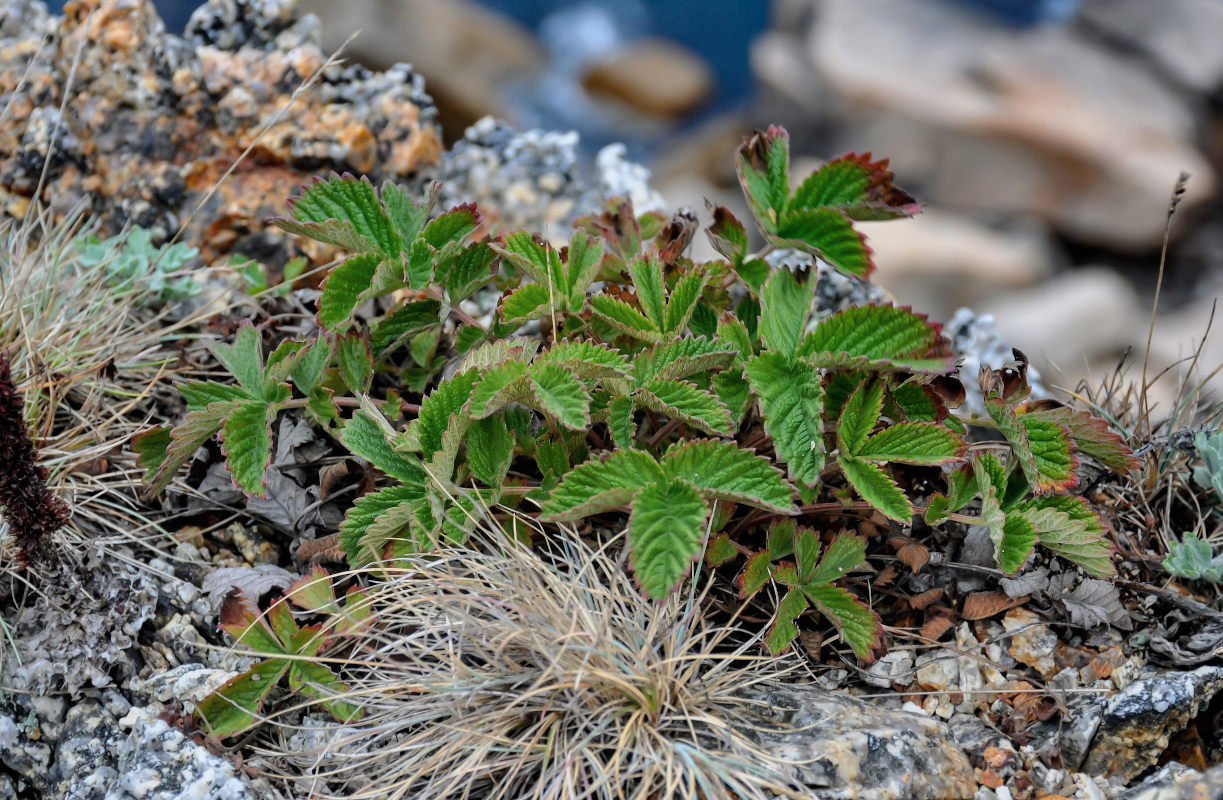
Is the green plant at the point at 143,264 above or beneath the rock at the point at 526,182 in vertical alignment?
beneath

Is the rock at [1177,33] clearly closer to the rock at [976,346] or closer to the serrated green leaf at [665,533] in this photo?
the rock at [976,346]

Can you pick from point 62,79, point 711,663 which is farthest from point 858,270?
point 62,79

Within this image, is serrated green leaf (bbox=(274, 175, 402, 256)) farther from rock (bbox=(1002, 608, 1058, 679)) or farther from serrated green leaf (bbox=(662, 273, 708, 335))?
rock (bbox=(1002, 608, 1058, 679))

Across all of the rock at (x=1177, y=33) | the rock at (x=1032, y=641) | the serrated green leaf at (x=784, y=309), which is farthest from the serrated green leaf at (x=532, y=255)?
the rock at (x=1177, y=33)

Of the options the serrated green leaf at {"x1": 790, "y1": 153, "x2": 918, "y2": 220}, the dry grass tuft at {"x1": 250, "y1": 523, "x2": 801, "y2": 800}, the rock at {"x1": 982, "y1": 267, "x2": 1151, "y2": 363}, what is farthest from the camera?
the rock at {"x1": 982, "y1": 267, "x2": 1151, "y2": 363}

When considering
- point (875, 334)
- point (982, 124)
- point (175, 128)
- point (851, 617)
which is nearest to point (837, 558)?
point (851, 617)

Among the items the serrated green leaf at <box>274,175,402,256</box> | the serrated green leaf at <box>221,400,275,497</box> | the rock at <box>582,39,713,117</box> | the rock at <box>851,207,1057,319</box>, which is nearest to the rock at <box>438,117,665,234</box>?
the serrated green leaf at <box>274,175,402,256</box>

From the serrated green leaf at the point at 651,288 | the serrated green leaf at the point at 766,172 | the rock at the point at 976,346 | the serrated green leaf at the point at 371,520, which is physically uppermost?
the rock at the point at 976,346
